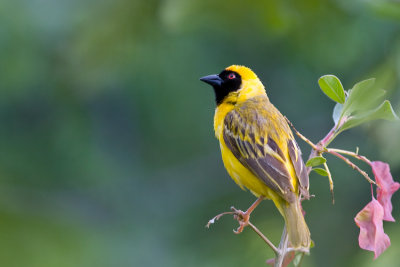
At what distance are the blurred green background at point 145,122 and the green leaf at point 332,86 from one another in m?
3.76

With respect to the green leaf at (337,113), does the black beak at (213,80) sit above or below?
above

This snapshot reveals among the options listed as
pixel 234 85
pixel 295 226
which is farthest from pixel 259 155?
pixel 234 85

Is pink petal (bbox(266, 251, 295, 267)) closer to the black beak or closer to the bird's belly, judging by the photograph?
the bird's belly

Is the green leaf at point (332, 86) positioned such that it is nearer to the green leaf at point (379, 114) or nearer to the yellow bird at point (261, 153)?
the green leaf at point (379, 114)

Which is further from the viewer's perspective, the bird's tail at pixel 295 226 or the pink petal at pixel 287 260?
the bird's tail at pixel 295 226

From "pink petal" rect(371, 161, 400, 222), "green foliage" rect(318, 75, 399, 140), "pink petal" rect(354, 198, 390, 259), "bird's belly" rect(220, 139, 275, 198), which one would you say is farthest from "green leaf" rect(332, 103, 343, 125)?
"bird's belly" rect(220, 139, 275, 198)

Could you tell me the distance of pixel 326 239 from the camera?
9000 mm

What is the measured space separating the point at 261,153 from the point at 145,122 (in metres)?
7.89

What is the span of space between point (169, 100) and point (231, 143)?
691 centimetres

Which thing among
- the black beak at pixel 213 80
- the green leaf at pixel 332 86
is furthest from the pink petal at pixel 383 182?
the black beak at pixel 213 80

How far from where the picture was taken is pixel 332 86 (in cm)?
265

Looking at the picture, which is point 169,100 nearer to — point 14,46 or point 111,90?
point 111,90

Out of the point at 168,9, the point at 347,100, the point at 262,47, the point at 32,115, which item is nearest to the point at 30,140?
the point at 32,115

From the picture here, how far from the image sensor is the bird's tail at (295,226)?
278cm
